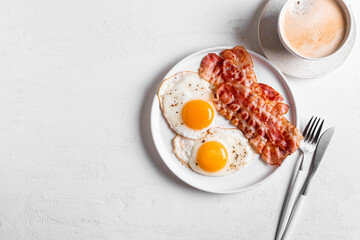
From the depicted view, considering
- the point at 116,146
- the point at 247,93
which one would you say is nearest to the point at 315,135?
the point at 247,93

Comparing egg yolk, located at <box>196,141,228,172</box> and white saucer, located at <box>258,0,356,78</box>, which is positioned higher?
white saucer, located at <box>258,0,356,78</box>

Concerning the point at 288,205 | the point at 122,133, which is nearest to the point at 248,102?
the point at 288,205

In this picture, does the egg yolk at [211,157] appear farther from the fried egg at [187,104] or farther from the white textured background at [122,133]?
the white textured background at [122,133]

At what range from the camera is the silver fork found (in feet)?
6.13

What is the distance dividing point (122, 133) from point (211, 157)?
0.53m

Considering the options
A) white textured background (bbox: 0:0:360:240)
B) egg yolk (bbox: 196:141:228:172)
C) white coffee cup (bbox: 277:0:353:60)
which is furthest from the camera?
white textured background (bbox: 0:0:360:240)

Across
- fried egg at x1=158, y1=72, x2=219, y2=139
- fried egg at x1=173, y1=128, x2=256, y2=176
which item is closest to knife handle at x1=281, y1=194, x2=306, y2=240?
fried egg at x1=173, y1=128, x2=256, y2=176

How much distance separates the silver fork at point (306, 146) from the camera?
1.87 meters

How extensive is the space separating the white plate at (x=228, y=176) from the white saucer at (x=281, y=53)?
58 mm

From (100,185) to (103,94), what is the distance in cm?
52

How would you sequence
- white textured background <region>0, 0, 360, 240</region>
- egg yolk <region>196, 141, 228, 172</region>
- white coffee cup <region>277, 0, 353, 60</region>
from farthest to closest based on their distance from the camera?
1. white textured background <region>0, 0, 360, 240</region>
2. egg yolk <region>196, 141, 228, 172</region>
3. white coffee cup <region>277, 0, 353, 60</region>

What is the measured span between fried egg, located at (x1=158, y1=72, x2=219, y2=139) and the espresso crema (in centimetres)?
52

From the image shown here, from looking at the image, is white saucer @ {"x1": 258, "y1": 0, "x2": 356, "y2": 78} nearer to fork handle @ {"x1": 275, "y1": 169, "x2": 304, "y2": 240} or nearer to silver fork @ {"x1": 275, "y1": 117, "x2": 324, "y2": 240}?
silver fork @ {"x1": 275, "y1": 117, "x2": 324, "y2": 240}

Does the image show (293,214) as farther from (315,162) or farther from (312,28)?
(312,28)
